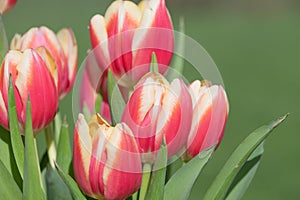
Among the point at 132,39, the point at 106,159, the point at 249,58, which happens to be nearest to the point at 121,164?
the point at 106,159

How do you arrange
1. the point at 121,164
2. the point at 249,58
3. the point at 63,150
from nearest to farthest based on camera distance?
the point at 121,164, the point at 63,150, the point at 249,58

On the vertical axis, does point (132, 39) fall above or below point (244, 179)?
above

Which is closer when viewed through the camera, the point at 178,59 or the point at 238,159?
the point at 238,159

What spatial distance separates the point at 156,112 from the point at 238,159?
3.5 inches

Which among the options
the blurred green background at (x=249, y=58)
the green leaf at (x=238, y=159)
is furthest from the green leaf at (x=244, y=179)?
the blurred green background at (x=249, y=58)

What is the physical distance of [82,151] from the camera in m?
0.60

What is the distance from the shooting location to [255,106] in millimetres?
4723

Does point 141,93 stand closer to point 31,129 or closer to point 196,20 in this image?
point 31,129

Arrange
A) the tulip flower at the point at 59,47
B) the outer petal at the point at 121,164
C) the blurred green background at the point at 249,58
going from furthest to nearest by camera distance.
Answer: the blurred green background at the point at 249,58 → the tulip flower at the point at 59,47 → the outer petal at the point at 121,164

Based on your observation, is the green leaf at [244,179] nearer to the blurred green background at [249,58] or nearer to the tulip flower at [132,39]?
the tulip flower at [132,39]

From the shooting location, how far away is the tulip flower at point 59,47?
698 millimetres

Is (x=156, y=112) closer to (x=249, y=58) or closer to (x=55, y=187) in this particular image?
(x=55, y=187)

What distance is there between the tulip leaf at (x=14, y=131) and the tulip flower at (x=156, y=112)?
9 cm

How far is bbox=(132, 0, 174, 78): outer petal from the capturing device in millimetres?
665
